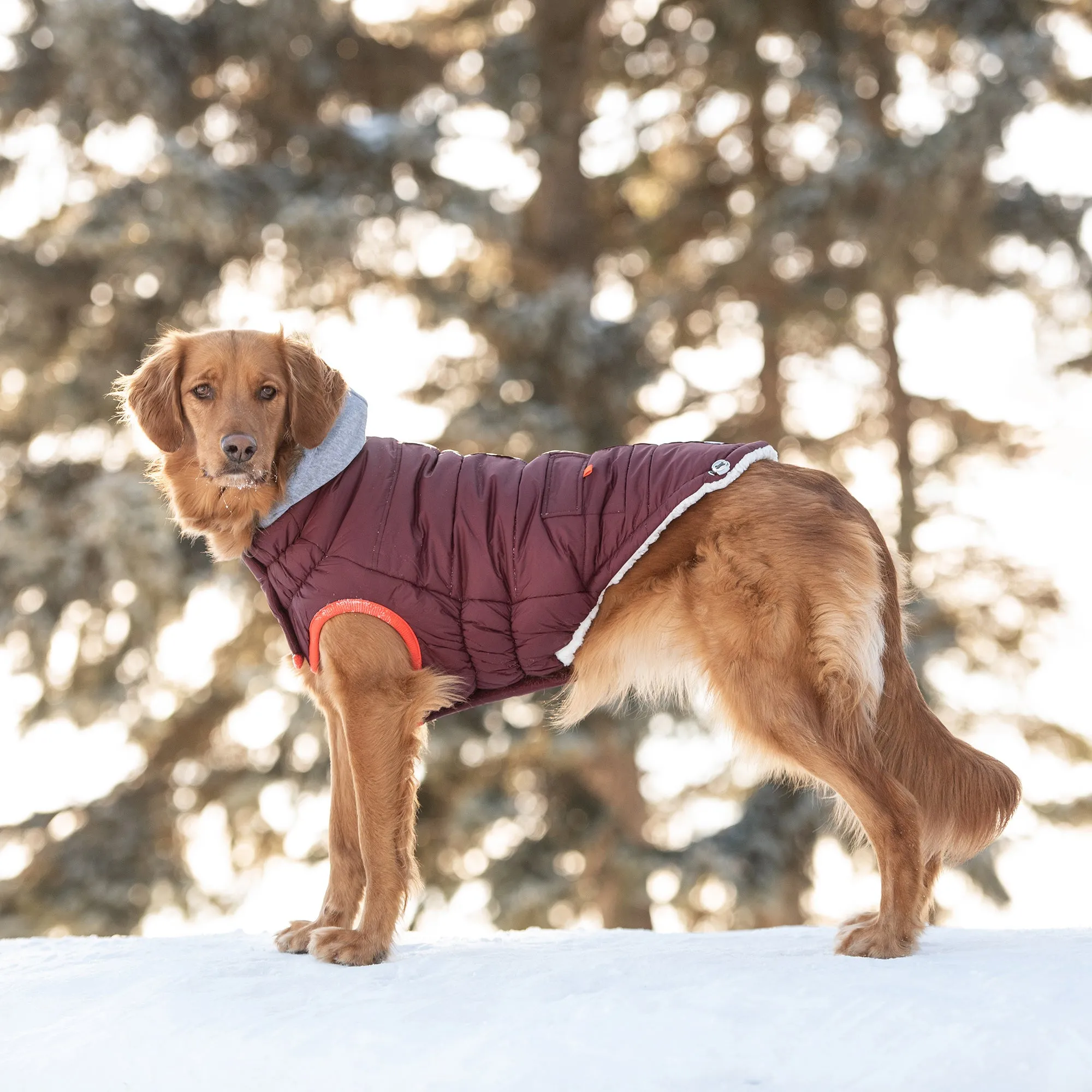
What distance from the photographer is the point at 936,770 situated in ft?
12.9

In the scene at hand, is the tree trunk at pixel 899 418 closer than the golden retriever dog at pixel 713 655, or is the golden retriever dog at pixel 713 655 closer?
the golden retriever dog at pixel 713 655

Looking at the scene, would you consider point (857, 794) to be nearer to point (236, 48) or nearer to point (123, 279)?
point (123, 279)

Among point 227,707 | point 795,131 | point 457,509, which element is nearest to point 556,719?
point 457,509

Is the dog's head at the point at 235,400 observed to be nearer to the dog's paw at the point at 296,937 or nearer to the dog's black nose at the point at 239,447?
the dog's black nose at the point at 239,447

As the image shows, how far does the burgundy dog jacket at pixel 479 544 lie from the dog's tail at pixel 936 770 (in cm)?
77

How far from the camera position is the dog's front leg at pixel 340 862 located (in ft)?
13.5

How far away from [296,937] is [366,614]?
3.78 feet

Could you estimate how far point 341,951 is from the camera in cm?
378

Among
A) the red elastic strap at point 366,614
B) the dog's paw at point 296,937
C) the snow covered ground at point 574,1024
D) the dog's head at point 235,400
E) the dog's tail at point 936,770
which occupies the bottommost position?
the dog's paw at point 296,937

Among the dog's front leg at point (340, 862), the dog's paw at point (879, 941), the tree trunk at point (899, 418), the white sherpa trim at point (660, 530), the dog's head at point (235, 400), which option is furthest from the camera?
the tree trunk at point (899, 418)

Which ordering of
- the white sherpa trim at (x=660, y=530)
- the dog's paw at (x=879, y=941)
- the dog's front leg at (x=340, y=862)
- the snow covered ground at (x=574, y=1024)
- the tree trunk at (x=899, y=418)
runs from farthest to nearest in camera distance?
the tree trunk at (x=899, y=418) → the dog's front leg at (x=340, y=862) → the white sherpa trim at (x=660, y=530) → the dog's paw at (x=879, y=941) → the snow covered ground at (x=574, y=1024)

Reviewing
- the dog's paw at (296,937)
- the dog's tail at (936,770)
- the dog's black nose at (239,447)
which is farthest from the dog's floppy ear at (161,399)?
the dog's tail at (936,770)

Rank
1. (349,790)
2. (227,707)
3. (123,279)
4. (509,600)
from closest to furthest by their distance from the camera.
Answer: (509,600)
(349,790)
(123,279)
(227,707)

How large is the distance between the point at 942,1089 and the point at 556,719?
199 cm
